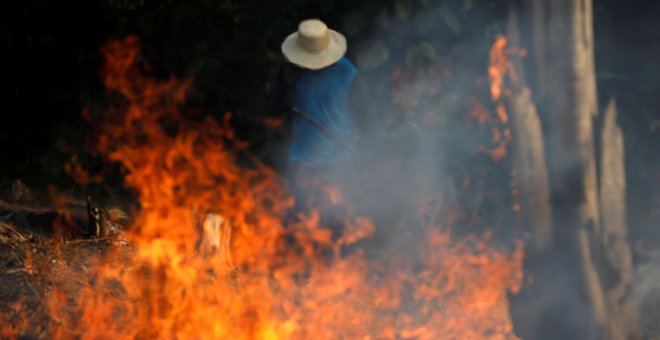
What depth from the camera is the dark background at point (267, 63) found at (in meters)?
6.14

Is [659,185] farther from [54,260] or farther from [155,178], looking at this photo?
[54,260]

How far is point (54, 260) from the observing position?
5531 mm

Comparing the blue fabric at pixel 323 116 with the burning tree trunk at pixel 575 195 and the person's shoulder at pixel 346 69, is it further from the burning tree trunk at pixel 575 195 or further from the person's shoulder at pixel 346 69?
the burning tree trunk at pixel 575 195

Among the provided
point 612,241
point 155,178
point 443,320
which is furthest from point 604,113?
point 155,178

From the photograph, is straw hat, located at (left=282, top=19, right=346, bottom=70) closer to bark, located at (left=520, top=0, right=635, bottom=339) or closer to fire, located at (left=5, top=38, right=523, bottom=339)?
fire, located at (left=5, top=38, right=523, bottom=339)

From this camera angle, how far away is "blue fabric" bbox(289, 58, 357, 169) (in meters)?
5.36

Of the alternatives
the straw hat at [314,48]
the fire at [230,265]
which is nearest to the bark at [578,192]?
the fire at [230,265]

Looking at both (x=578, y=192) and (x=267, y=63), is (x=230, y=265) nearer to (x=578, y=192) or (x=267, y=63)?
(x=267, y=63)

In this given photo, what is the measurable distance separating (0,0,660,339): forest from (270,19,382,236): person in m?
0.10

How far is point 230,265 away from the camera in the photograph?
5.70 metres

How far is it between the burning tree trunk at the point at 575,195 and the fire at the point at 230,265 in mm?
1284

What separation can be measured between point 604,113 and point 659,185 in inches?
Result: 141

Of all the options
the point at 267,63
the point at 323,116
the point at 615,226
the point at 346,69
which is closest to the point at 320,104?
the point at 323,116

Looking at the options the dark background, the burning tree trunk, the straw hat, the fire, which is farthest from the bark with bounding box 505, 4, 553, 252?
the dark background
